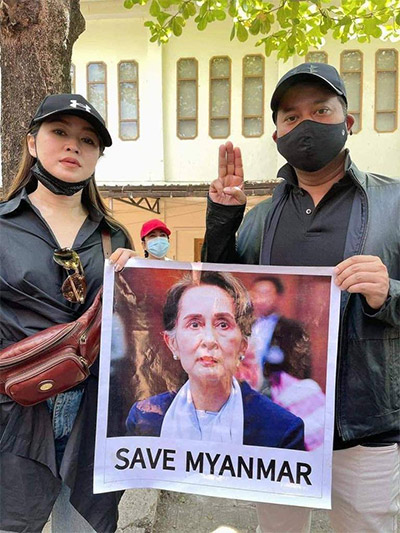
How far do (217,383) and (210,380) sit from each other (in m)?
0.03

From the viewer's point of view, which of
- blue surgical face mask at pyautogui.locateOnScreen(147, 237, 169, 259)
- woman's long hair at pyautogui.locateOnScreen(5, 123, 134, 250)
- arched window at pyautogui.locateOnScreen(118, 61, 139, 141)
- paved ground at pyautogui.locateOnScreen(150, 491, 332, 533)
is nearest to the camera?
woman's long hair at pyautogui.locateOnScreen(5, 123, 134, 250)

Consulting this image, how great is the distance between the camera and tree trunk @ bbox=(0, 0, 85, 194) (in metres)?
2.59

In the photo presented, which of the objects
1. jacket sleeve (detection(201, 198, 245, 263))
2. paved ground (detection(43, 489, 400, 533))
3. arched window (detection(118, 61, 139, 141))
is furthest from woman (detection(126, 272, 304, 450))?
arched window (detection(118, 61, 139, 141))

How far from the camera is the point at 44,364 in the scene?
149cm

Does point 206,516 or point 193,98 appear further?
point 193,98

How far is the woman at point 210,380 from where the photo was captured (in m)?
1.58

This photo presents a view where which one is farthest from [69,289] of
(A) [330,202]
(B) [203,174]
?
(B) [203,174]

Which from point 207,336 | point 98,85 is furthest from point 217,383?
point 98,85

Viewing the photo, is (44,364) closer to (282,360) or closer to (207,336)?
(207,336)

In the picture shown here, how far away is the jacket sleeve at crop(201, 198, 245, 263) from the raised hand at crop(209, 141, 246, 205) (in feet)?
0.08

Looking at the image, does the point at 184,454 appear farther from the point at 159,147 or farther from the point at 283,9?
the point at 159,147

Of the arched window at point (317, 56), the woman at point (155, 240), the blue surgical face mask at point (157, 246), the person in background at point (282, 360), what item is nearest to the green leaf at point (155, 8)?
the woman at point (155, 240)

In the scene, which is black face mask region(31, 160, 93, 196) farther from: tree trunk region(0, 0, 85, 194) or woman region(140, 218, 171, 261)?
woman region(140, 218, 171, 261)

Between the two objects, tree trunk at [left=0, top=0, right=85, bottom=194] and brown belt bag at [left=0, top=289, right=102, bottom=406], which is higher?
tree trunk at [left=0, top=0, right=85, bottom=194]
